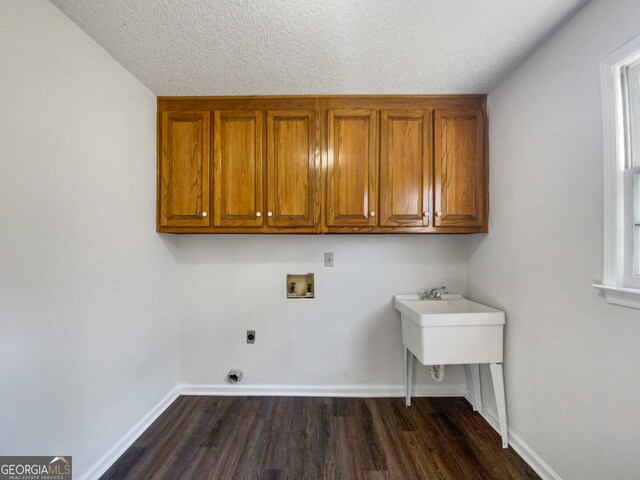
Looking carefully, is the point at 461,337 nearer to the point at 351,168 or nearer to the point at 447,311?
the point at 447,311

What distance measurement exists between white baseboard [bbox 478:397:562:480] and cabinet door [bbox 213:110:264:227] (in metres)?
2.13

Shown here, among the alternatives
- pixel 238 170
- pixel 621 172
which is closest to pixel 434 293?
pixel 621 172

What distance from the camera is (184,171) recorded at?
6.48 ft

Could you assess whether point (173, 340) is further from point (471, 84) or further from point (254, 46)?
point (471, 84)

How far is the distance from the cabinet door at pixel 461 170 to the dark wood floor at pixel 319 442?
4.67 feet

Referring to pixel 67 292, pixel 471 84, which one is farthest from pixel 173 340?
pixel 471 84

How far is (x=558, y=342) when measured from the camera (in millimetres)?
1357

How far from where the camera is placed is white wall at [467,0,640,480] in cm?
110

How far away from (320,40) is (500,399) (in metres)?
2.37

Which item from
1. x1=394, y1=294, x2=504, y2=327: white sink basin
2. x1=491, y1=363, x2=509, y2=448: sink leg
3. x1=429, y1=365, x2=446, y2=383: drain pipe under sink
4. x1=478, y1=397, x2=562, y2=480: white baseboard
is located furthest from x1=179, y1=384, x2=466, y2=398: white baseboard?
x1=394, y1=294, x2=504, y2=327: white sink basin

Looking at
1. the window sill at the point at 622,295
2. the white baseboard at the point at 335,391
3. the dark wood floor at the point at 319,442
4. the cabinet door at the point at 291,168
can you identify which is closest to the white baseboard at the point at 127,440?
the dark wood floor at the point at 319,442

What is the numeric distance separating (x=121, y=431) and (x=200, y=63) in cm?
228

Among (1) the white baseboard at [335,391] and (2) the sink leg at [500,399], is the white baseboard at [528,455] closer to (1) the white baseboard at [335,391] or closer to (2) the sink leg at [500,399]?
(2) the sink leg at [500,399]

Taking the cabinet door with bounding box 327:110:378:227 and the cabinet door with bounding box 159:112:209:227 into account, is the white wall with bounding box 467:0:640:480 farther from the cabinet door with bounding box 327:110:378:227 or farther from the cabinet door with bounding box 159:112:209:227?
the cabinet door with bounding box 159:112:209:227
